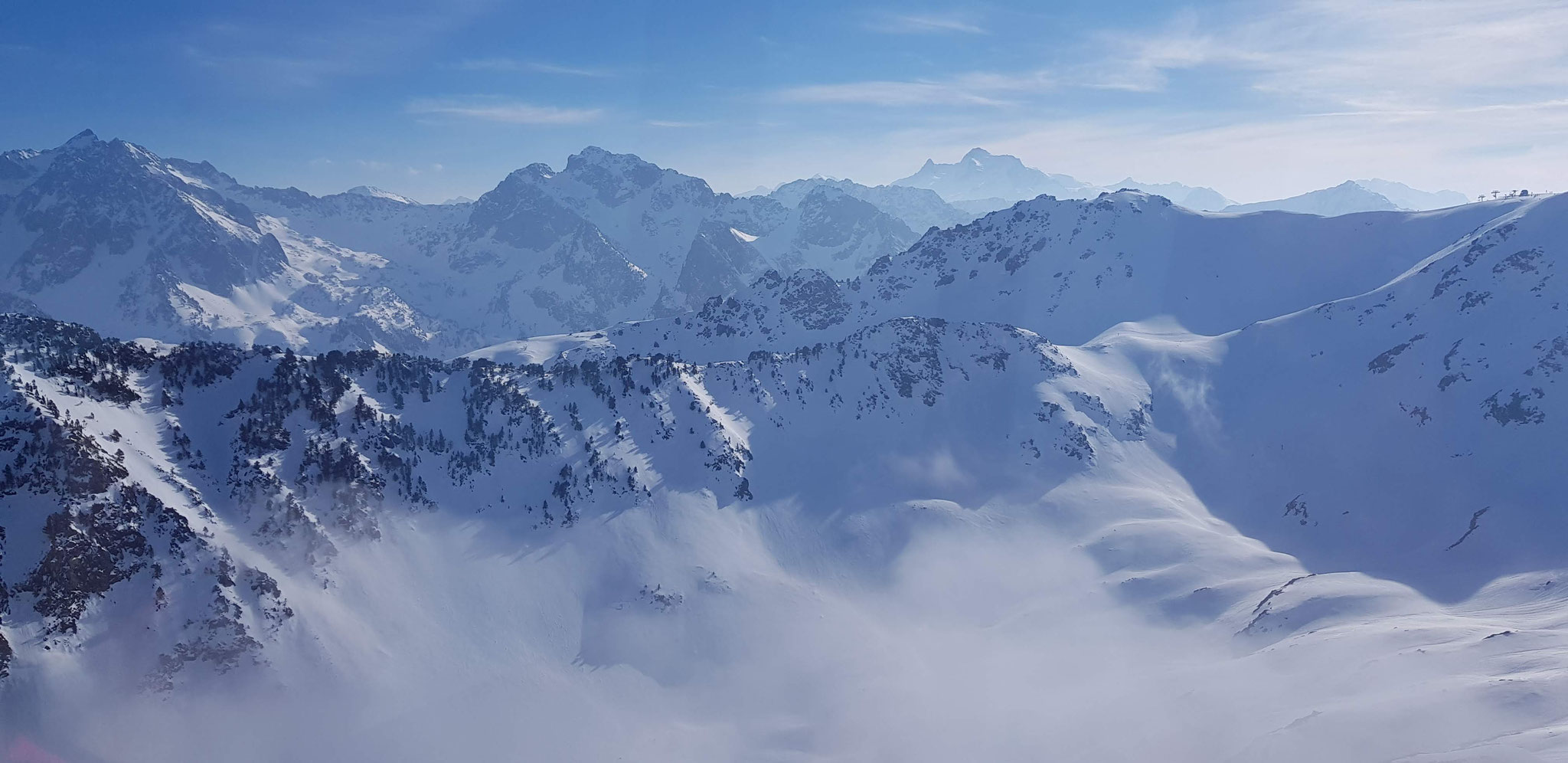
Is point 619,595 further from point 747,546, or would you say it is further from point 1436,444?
point 1436,444

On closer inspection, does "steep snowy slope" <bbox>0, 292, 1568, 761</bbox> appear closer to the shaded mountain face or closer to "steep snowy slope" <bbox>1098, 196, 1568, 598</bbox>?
the shaded mountain face

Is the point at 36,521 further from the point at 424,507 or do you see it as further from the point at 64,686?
the point at 424,507

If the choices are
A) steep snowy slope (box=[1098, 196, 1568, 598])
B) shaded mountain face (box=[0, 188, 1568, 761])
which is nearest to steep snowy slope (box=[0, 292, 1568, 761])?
shaded mountain face (box=[0, 188, 1568, 761])

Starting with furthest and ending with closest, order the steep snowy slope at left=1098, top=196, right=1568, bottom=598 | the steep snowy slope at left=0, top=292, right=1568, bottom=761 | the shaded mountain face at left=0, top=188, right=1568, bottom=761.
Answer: the steep snowy slope at left=1098, top=196, right=1568, bottom=598 < the shaded mountain face at left=0, top=188, right=1568, bottom=761 < the steep snowy slope at left=0, top=292, right=1568, bottom=761

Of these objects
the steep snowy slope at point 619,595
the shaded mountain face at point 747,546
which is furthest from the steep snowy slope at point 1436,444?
the steep snowy slope at point 619,595

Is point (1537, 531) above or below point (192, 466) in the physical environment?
below

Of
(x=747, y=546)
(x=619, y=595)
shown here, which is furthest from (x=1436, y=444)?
(x=619, y=595)

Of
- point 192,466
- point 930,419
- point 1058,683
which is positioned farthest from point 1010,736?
point 192,466

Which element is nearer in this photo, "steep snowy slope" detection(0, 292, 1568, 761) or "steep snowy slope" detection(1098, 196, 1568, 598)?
"steep snowy slope" detection(0, 292, 1568, 761)

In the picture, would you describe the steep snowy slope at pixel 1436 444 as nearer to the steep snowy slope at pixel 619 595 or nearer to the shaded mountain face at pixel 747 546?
the shaded mountain face at pixel 747 546
